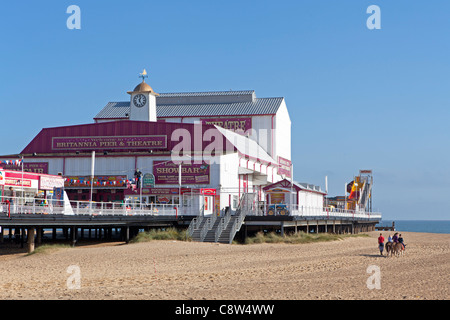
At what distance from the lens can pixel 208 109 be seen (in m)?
75.8

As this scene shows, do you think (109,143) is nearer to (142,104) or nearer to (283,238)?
(142,104)

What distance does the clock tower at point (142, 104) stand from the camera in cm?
6706

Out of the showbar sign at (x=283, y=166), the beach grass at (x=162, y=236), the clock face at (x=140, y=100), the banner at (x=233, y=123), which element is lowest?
the beach grass at (x=162, y=236)

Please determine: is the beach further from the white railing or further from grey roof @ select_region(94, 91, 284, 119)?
grey roof @ select_region(94, 91, 284, 119)

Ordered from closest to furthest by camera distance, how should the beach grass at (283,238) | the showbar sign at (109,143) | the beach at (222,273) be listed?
the beach at (222,273) → the beach grass at (283,238) → the showbar sign at (109,143)

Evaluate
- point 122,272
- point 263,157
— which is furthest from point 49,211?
point 263,157

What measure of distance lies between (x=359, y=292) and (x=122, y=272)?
9.93 m

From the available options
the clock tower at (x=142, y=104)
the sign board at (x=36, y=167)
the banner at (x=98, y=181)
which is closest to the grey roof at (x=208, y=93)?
the clock tower at (x=142, y=104)

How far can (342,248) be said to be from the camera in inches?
1529

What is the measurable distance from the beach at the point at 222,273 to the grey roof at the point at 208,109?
125 feet

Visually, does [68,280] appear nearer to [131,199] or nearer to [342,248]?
[342,248]

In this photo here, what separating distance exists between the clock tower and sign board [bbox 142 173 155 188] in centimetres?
1383

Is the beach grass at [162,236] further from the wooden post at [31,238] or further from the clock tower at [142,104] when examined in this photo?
the clock tower at [142,104]

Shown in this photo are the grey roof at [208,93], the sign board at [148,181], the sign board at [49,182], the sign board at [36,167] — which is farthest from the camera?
the grey roof at [208,93]
